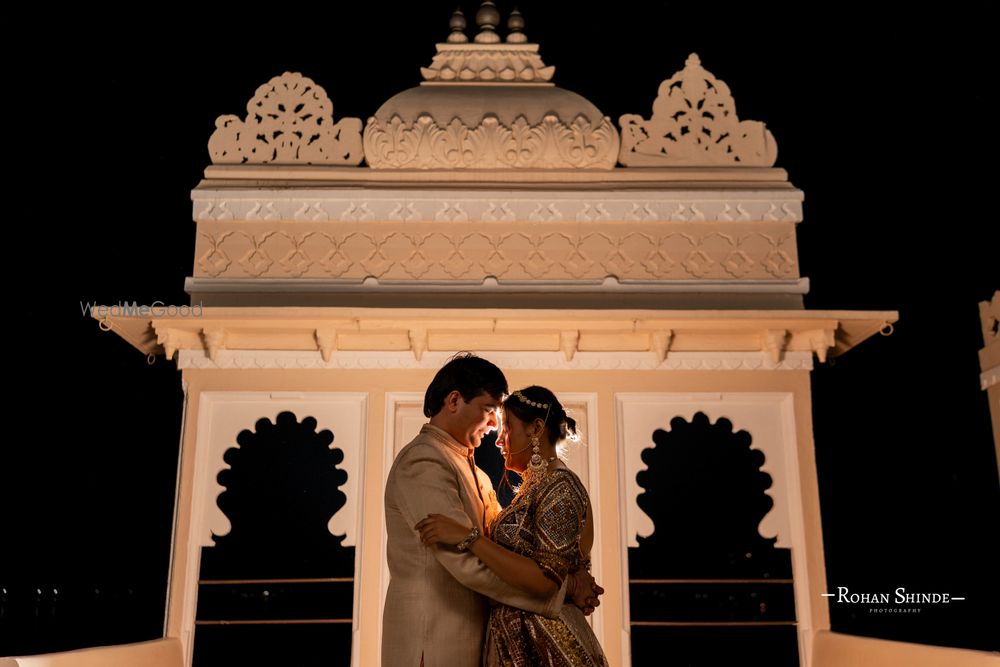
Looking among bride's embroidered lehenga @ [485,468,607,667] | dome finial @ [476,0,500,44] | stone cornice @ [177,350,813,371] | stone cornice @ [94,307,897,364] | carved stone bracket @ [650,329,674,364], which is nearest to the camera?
bride's embroidered lehenga @ [485,468,607,667]

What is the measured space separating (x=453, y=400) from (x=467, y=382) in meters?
0.07

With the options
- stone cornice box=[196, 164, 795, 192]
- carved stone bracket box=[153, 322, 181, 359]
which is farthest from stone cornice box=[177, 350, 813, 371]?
stone cornice box=[196, 164, 795, 192]

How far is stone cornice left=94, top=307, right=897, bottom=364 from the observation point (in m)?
5.07

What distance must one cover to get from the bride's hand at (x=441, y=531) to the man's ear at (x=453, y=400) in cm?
41

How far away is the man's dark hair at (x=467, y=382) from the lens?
298 cm

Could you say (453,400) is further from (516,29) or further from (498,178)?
(516,29)

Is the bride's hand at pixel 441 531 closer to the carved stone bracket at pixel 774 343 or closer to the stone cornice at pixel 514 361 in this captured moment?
the stone cornice at pixel 514 361

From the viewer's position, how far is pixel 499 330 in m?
5.32

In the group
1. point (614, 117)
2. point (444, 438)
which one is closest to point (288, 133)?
point (444, 438)

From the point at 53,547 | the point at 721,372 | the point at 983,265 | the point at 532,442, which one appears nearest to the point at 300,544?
the point at 53,547

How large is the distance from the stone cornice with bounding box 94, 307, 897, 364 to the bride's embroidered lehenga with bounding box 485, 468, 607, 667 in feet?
7.24

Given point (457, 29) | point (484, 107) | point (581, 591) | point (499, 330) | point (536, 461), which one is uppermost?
point (457, 29)

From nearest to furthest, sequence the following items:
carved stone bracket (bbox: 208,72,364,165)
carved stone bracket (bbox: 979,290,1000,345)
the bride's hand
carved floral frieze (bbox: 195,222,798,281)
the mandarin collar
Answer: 1. the bride's hand
2. the mandarin collar
3. carved floral frieze (bbox: 195,222,798,281)
4. carved stone bracket (bbox: 208,72,364,165)
5. carved stone bracket (bbox: 979,290,1000,345)

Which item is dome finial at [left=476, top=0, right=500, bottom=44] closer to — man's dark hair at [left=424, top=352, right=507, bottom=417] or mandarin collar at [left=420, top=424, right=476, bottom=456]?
man's dark hair at [left=424, top=352, right=507, bottom=417]
